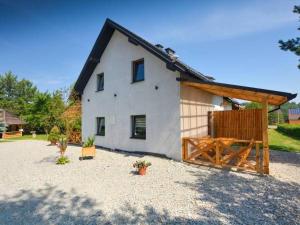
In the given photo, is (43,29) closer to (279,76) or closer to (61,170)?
(61,170)

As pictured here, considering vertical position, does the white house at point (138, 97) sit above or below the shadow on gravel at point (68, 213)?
above

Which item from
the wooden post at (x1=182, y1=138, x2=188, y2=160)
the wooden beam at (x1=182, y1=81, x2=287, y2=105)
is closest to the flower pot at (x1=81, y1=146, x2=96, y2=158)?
the wooden post at (x1=182, y1=138, x2=188, y2=160)

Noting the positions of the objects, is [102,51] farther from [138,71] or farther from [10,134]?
[10,134]

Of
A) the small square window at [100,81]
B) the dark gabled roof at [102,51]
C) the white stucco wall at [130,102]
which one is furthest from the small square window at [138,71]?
the small square window at [100,81]

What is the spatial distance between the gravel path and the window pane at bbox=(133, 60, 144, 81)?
6.06m

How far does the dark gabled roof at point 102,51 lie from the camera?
10.4m

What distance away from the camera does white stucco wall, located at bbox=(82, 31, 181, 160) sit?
10812 millimetres

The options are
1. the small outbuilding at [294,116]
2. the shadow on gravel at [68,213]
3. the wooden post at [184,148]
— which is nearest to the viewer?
the shadow on gravel at [68,213]

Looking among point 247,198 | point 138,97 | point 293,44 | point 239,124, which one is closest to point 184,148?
point 138,97

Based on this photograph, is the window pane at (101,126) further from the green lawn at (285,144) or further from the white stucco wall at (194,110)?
the green lawn at (285,144)

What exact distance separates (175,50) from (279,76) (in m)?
8.07

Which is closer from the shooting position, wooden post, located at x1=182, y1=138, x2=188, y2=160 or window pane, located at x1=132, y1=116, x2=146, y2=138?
wooden post, located at x1=182, y1=138, x2=188, y2=160

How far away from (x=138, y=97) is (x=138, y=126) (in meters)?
1.81

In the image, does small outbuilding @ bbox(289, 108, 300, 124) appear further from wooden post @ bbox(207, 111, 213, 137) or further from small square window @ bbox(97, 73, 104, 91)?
small square window @ bbox(97, 73, 104, 91)
